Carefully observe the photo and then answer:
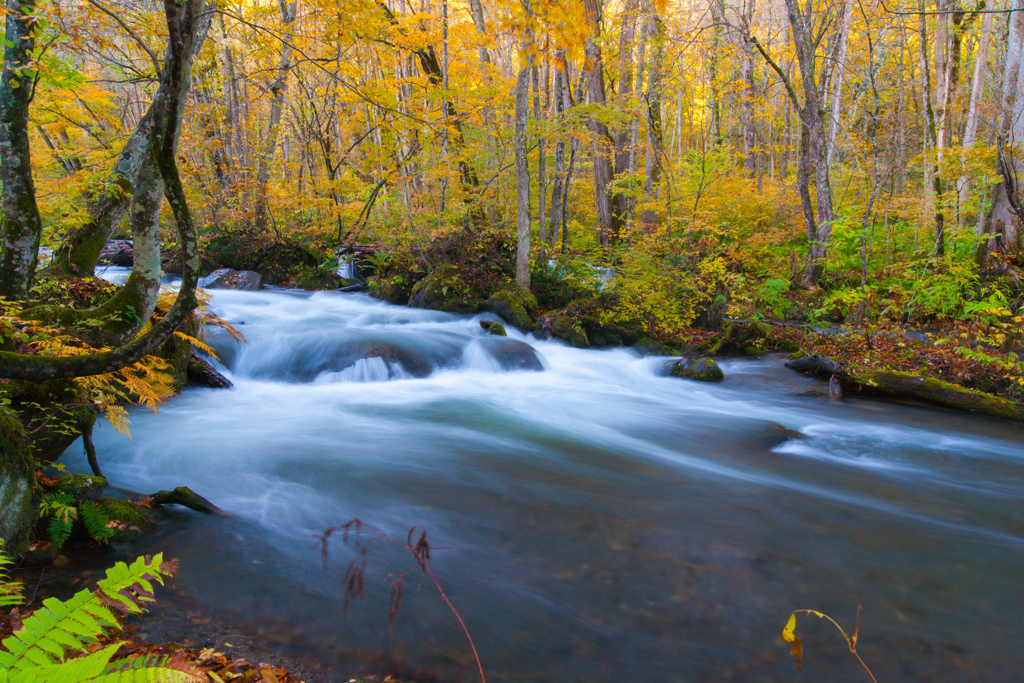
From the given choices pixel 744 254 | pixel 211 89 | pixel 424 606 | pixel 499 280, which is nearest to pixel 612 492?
pixel 424 606

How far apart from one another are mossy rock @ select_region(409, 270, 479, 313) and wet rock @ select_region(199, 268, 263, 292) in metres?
4.10

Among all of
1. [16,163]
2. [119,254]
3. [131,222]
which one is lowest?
[131,222]

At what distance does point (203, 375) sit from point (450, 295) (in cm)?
530

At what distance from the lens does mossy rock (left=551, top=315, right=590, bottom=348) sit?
10148mm

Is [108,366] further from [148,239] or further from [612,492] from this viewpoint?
[612,492]

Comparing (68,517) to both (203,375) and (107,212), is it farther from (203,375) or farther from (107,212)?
(203,375)

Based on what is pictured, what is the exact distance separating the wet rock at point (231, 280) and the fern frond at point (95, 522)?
9.88m

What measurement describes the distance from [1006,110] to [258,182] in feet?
48.9

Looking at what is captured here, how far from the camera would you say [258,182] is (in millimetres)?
12492

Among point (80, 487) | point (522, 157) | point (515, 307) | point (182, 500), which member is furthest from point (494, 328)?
point (80, 487)

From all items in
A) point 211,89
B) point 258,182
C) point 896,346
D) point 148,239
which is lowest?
point 896,346

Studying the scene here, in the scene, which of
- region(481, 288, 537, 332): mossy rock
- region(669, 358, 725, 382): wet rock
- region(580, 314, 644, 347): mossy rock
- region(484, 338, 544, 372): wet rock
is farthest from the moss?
region(481, 288, 537, 332): mossy rock

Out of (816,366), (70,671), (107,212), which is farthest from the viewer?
(816,366)

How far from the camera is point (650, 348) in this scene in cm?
991
